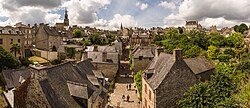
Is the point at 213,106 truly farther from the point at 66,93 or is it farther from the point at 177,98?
the point at 66,93

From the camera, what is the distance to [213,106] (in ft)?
65.5

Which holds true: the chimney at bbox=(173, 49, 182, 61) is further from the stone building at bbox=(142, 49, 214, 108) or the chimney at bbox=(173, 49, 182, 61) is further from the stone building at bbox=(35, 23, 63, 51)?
the stone building at bbox=(35, 23, 63, 51)

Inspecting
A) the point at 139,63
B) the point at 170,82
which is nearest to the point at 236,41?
the point at 139,63

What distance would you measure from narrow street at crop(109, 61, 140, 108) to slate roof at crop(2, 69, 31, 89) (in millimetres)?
12588

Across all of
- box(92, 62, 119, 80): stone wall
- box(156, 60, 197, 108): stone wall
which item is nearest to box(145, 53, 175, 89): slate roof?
box(156, 60, 197, 108): stone wall

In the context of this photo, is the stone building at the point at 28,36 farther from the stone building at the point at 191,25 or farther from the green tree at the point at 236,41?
the stone building at the point at 191,25

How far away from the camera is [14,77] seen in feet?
107

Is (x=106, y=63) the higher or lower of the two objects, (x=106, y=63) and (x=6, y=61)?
the lower

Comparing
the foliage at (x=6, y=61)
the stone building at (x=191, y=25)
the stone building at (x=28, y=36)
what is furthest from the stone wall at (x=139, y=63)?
the stone building at (x=191, y=25)

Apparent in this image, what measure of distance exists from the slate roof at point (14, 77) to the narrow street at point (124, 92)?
41.3 feet

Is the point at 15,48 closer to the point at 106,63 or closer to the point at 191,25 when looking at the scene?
the point at 106,63

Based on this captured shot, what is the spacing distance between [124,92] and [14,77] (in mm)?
16127

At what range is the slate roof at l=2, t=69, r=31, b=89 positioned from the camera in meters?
31.4

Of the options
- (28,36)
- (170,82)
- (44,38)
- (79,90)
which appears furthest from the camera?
(28,36)
